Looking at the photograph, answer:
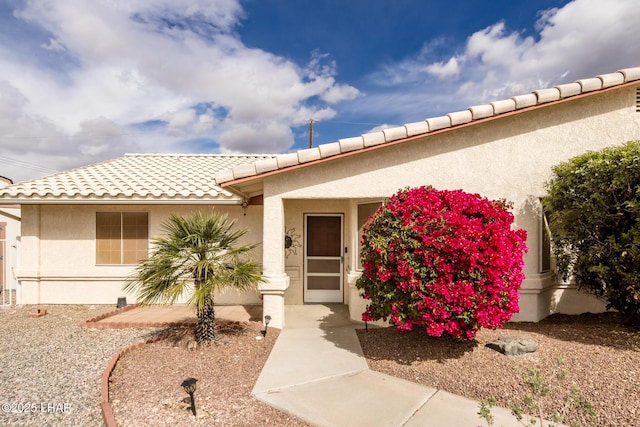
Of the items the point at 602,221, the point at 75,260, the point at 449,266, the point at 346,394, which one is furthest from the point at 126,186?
the point at 602,221

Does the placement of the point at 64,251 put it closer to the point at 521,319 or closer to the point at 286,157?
the point at 286,157

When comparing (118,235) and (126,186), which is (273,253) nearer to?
(126,186)

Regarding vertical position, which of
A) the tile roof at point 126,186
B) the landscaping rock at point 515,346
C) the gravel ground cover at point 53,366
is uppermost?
the tile roof at point 126,186

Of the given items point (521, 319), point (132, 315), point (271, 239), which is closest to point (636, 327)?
point (521, 319)

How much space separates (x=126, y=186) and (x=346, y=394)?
8135mm

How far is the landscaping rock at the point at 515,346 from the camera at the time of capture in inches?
205

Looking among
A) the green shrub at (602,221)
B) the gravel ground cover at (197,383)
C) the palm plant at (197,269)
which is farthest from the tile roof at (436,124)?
the gravel ground cover at (197,383)

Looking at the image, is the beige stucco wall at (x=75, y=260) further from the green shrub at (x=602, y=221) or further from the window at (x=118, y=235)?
the green shrub at (x=602, y=221)

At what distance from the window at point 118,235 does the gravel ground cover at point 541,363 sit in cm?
699

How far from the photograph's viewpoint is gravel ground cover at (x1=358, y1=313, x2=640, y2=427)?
409 cm

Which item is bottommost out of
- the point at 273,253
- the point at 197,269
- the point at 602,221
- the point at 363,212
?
the point at 197,269

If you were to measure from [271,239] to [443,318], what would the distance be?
3.83 meters

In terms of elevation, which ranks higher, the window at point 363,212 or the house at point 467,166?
the house at point 467,166

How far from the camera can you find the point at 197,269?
570 cm
